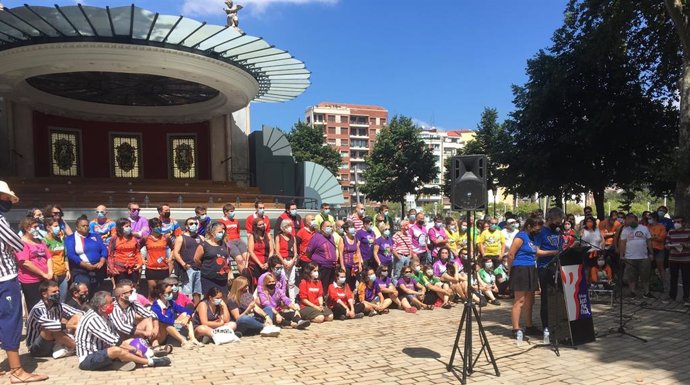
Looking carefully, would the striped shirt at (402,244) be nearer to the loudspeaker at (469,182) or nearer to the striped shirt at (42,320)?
the loudspeaker at (469,182)

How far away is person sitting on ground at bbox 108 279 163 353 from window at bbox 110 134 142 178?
19697 mm

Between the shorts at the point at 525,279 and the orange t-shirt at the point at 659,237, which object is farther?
the orange t-shirt at the point at 659,237

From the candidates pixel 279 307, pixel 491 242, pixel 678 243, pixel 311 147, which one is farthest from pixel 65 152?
pixel 678 243

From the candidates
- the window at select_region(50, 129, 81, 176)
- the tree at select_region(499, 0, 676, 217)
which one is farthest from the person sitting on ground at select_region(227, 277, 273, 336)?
the window at select_region(50, 129, 81, 176)

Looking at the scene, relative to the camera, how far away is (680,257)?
9.58m

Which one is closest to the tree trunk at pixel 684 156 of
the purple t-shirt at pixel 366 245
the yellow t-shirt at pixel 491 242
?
the yellow t-shirt at pixel 491 242

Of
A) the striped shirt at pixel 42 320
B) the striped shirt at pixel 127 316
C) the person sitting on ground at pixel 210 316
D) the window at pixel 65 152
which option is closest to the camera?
the striped shirt at pixel 127 316

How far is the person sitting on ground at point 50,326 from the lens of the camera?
20.0 feet

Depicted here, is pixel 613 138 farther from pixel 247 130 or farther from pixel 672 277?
pixel 247 130

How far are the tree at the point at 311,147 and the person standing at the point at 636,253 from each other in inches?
1306

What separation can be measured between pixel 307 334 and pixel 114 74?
15390mm

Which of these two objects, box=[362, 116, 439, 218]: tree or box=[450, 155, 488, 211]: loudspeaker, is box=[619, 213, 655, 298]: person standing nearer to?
box=[450, 155, 488, 211]: loudspeaker

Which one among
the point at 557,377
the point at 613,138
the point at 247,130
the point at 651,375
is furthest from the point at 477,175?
the point at 247,130

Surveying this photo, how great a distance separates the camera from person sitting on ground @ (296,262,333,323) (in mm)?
8354
